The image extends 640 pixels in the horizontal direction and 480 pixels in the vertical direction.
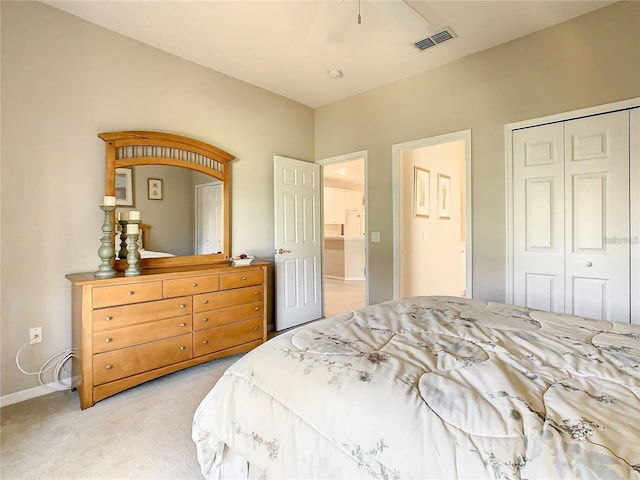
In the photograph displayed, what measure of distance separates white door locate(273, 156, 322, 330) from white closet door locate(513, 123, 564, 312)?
2.21 m

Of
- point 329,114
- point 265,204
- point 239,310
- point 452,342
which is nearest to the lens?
point 452,342

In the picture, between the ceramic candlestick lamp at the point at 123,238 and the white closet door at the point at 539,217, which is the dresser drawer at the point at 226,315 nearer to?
the ceramic candlestick lamp at the point at 123,238

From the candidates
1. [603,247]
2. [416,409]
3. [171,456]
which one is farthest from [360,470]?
[603,247]

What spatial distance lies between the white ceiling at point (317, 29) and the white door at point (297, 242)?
109 centimetres

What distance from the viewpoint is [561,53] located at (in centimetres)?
253

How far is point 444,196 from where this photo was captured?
187 inches

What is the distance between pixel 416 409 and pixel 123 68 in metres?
3.17

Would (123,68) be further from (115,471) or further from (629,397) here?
(629,397)

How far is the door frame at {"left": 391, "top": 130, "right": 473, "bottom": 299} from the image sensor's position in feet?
9.89

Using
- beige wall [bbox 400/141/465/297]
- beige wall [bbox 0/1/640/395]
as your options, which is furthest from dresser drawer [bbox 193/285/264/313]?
beige wall [bbox 400/141/465/297]

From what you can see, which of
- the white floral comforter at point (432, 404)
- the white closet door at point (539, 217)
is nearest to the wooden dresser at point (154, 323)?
the white floral comforter at point (432, 404)

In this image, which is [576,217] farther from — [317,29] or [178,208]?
[178,208]

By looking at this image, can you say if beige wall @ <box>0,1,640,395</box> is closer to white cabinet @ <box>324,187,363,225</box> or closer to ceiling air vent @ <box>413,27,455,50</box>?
ceiling air vent @ <box>413,27,455,50</box>

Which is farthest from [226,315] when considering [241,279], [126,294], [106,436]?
[106,436]
